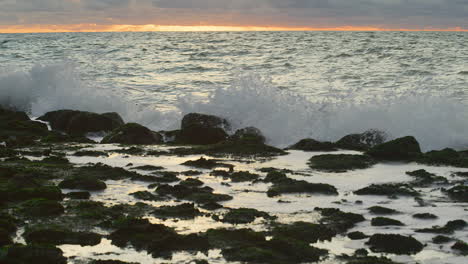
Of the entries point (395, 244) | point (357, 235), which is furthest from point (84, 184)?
point (395, 244)

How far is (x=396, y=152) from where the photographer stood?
10.4 meters

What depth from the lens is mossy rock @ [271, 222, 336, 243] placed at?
19.0ft

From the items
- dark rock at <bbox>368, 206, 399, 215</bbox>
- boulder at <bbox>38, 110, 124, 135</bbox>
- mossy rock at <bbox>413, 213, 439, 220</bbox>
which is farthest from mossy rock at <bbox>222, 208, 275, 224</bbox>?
boulder at <bbox>38, 110, 124, 135</bbox>

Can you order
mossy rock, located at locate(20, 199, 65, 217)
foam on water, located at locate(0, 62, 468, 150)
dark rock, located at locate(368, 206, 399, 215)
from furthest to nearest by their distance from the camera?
1. foam on water, located at locate(0, 62, 468, 150)
2. dark rock, located at locate(368, 206, 399, 215)
3. mossy rock, located at locate(20, 199, 65, 217)

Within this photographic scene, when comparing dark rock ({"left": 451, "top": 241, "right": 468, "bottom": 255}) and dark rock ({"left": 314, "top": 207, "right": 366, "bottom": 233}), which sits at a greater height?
dark rock ({"left": 451, "top": 241, "right": 468, "bottom": 255})

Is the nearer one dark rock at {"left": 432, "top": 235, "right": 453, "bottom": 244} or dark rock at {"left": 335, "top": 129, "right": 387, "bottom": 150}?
dark rock at {"left": 432, "top": 235, "right": 453, "bottom": 244}

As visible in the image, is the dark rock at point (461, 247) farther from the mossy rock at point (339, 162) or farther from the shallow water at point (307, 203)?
the mossy rock at point (339, 162)

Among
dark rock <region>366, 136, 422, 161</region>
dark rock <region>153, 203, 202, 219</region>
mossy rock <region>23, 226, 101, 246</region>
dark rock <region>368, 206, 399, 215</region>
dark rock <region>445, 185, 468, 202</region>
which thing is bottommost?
mossy rock <region>23, 226, 101, 246</region>

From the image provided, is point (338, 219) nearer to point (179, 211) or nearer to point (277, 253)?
point (277, 253)

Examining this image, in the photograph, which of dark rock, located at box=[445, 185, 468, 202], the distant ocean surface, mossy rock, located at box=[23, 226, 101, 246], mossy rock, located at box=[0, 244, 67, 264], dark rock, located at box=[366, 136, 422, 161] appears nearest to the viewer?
mossy rock, located at box=[0, 244, 67, 264]

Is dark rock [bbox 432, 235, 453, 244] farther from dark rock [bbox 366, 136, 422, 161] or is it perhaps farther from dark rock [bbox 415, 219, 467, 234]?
dark rock [bbox 366, 136, 422, 161]

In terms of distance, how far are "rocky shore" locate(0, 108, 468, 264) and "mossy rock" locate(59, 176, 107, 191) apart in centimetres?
1

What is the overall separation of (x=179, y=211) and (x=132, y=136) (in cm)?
639

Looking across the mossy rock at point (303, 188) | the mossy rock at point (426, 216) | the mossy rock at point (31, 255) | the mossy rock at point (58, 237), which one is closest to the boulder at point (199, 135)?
the mossy rock at point (303, 188)
